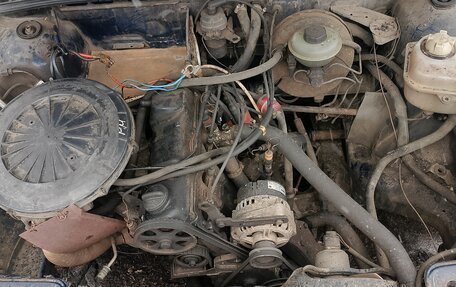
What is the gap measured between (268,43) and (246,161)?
49 centimetres

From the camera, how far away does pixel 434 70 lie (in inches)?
68.0

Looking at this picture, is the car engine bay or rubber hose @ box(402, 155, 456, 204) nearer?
the car engine bay

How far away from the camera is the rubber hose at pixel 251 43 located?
194 cm

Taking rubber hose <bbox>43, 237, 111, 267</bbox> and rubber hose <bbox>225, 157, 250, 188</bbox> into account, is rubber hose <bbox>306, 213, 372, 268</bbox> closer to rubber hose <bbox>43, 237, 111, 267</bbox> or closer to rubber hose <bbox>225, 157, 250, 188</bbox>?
rubber hose <bbox>225, 157, 250, 188</bbox>

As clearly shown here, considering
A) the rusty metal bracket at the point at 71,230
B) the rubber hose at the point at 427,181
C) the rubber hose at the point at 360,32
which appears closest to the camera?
the rusty metal bracket at the point at 71,230

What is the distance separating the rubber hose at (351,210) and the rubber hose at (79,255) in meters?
0.75

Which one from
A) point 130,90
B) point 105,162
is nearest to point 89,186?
point 105,162

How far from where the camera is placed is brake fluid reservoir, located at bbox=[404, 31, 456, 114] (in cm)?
171

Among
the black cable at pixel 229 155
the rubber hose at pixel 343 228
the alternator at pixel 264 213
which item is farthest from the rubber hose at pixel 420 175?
the black cable at pixel 229 155

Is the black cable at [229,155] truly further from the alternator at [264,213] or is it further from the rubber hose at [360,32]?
the rubber hose at [360,32]

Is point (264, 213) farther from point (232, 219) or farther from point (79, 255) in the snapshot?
point (79, 255)

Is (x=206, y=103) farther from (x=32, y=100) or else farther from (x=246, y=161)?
(x=32, y=100)

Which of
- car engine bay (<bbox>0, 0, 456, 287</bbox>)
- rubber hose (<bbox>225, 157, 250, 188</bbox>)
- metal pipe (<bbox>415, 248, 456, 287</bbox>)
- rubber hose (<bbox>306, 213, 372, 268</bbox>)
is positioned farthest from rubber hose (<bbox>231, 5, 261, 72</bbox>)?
metal pipe (<bbox>415, 248, 456, 287</bbox>)

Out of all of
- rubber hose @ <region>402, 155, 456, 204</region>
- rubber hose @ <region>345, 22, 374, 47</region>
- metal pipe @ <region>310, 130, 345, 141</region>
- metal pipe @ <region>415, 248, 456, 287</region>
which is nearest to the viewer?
metal pipe @ <region>415, 248, 456, 287</region>
